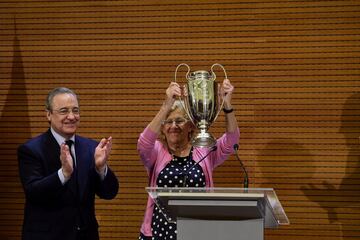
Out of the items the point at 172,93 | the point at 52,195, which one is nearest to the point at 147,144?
the point at 172,93

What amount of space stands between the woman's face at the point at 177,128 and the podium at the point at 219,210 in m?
0.93

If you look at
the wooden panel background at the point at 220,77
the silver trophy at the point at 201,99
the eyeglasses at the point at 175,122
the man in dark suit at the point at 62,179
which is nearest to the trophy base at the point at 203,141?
the silver trophy at the point at 201,99

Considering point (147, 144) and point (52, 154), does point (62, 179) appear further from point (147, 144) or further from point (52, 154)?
point (147, 144)

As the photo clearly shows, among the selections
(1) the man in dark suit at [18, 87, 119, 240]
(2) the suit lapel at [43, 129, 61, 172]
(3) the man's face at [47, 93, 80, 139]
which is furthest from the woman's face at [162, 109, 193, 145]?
(2) the suit lapel at [43, 129, 61, 172]

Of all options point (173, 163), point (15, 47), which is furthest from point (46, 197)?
point (15, 47)

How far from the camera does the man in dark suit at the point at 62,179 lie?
9.63ft

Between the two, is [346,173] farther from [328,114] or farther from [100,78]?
[100,78]

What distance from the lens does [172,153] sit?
3.22 meters

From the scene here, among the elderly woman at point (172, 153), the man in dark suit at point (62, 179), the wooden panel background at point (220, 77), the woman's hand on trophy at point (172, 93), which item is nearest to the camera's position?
the man in dark suit at point (62, 179)

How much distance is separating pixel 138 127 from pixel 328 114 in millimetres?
1434

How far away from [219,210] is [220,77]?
2198mm

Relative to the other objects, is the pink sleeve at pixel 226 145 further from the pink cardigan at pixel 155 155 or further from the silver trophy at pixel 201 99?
the silver trophy at pixel 201 99

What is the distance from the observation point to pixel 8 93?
4.48 m

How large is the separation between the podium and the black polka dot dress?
0.74 meters
